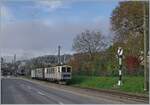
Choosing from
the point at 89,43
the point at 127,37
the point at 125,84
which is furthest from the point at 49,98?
the point at 89,43

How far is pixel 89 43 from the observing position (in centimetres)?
10144

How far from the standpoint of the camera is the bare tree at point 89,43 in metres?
99.9

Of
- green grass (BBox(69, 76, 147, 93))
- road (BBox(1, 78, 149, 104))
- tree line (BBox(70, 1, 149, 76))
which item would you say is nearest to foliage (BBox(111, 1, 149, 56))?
tree line (BBox(70, 1, 149, 76))

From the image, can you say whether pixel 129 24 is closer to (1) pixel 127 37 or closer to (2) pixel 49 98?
(1) pixel 127 37

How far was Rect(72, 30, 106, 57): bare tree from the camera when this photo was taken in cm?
9994

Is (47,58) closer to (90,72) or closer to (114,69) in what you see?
(90,72)

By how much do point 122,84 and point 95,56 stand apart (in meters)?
54.0

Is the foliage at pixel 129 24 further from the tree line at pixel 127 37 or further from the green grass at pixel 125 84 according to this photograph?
the green grass at pixel 125 84

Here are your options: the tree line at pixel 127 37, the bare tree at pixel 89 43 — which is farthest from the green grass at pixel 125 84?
the bare tree at pixel 89 43

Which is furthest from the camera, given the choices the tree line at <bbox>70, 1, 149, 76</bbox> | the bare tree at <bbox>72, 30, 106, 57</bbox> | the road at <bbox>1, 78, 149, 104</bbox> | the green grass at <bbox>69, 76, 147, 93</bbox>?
the bare tree at <bbox>72, 30, 106, 57</bbox>

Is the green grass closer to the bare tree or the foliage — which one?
the foliage

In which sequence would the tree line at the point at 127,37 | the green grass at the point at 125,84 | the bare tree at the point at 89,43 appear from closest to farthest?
the green grass at the point at 125,84
the tree line at the point at 127,37
the bare tree at the point at 89,43

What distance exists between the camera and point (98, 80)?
183ft

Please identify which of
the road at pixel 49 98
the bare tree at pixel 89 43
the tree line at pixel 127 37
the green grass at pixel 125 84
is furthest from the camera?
the bare tree at pixel 89 43
